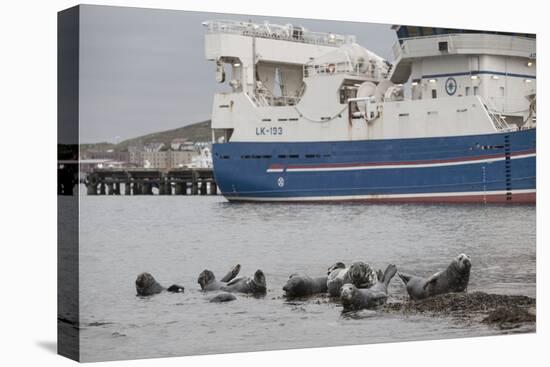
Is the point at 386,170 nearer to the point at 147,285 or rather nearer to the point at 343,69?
the point at 343,69

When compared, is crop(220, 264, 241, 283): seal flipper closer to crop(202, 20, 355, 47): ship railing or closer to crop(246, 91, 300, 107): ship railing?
crop(246, 91, 300, 107): ship railing

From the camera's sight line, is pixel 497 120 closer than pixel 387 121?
No

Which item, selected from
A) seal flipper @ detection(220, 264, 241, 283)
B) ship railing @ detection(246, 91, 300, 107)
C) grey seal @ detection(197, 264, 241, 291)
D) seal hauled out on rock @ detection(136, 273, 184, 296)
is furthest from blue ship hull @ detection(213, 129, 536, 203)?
seal hauled out on rock @ detection(136, 273, 184, 296)

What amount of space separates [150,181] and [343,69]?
2.59 metres

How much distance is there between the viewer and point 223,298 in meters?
10.2

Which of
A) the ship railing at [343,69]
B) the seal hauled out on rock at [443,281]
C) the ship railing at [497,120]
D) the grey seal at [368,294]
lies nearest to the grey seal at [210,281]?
the grey seal at [368,294]

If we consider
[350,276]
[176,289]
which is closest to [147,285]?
[176,289]

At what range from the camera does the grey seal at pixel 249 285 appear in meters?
10.3

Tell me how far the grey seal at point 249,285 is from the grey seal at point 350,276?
0.69 meters

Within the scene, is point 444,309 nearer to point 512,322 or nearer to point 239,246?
point 512,322

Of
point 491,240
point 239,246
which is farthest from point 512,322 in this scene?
point 239,246

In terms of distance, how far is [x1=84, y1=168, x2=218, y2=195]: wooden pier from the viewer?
32.1 feet

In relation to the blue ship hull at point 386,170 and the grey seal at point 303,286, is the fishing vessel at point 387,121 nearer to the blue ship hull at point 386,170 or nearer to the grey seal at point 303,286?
the blue ship hull at point 386,170

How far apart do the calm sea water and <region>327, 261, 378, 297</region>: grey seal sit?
4.0 inches
